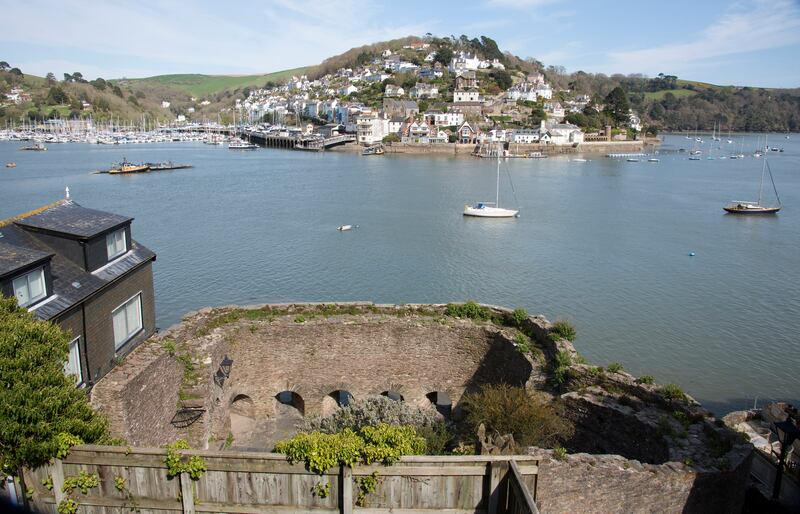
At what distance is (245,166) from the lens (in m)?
102

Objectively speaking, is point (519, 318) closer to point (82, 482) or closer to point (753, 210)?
point (82, 482)

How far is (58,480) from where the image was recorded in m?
7.69

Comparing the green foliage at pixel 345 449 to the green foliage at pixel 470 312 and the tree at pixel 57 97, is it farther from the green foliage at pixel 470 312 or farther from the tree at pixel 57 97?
the tree at pixel 57 97

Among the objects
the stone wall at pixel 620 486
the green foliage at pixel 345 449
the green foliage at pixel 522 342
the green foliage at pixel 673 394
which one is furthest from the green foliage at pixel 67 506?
the green foliage at pixel 673 394

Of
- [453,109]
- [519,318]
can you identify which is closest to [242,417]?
[519,318]

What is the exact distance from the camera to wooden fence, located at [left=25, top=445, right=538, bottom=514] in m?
7.44

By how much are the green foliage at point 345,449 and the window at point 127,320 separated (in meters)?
7.88

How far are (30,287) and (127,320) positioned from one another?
3376 mm

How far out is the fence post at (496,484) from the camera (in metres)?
7.39

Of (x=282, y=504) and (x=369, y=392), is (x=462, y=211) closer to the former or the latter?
(x=369, y=392)

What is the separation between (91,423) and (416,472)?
460 cm

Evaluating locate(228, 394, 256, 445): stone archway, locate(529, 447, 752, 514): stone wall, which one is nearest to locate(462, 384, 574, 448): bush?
locate(529, 447, 752, 514): stone wall

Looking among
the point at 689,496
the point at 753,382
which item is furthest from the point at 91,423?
the point at 753,382

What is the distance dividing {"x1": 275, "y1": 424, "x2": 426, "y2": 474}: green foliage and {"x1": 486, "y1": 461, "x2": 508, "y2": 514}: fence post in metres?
1.12
